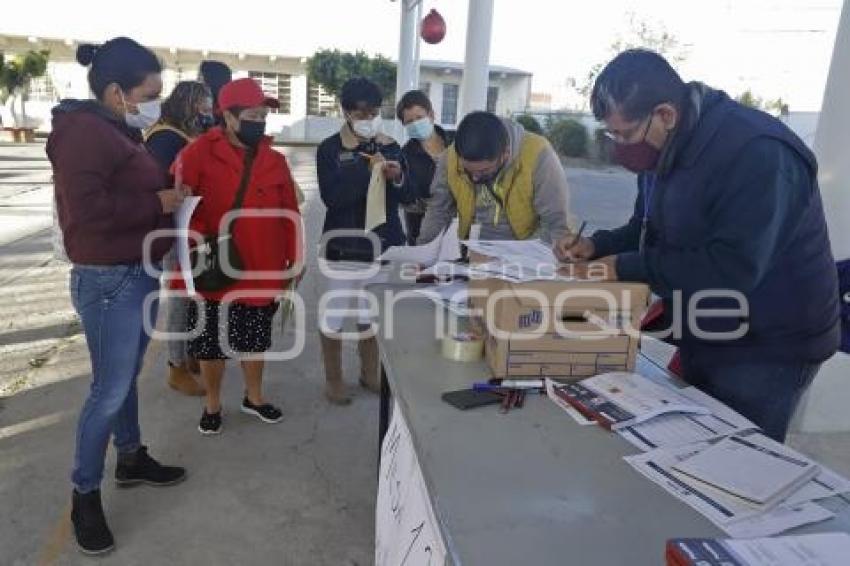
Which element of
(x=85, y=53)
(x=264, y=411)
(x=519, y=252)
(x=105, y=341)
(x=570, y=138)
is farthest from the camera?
(x=570, y=138)

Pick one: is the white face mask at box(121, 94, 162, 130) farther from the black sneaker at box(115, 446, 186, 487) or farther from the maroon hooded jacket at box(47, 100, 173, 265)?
the black sneaker at box(115, 446, 186, 487)

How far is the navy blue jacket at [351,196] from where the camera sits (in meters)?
2.85

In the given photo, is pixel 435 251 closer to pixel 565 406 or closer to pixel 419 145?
pixel 565 406

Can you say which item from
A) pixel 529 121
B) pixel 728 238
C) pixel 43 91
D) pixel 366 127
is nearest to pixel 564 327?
pixel 728 238

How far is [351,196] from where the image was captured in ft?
9.41

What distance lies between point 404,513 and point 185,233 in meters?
1.35

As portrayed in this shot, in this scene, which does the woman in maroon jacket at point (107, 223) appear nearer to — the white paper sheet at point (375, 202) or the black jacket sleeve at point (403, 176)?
the white paper sheet at point (375, 202)

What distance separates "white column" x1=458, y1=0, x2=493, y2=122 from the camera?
438 centimetres

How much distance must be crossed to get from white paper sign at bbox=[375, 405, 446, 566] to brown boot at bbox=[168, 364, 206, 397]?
175 centimetres

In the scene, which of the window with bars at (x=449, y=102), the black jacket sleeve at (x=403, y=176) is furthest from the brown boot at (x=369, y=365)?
the window with bars at (x=449, y=102)

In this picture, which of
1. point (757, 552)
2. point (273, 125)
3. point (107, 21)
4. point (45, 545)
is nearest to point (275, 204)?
point (45, 545)

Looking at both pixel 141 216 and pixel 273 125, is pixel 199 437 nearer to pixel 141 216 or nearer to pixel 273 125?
pixel 141 216

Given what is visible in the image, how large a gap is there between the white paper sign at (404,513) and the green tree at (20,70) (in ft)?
61.0

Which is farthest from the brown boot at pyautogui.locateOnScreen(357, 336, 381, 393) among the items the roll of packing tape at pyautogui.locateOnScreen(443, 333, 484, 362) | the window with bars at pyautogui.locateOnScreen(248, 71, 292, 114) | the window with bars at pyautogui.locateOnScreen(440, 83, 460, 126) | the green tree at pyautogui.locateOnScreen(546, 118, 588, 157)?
the window with bars at pyautogui.locateOnScreen(440, 83, 460, 126)
